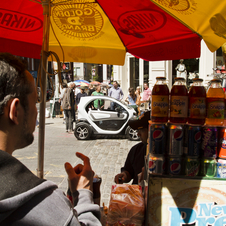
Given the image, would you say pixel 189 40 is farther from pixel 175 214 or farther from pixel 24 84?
pixel 24 84

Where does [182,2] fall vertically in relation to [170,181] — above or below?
above

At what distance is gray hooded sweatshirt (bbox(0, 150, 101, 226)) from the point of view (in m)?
0.87

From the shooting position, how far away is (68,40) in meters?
3.55

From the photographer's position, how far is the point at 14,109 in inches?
41.3

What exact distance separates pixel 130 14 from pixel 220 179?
6.75 feet

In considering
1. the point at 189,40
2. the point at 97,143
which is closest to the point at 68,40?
the point at 189,40

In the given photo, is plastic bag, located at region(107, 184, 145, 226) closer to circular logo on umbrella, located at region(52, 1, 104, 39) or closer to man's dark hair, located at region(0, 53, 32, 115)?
man's dark hair, located at region(0, 53, 32, 115)

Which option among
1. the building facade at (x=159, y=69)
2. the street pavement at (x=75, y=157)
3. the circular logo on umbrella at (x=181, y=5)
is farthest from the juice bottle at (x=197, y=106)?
the building facade at (x=159, y=69)

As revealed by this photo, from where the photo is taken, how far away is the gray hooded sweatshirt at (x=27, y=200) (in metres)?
0.87

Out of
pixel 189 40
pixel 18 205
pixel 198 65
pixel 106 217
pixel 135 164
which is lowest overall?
pixel 106 217

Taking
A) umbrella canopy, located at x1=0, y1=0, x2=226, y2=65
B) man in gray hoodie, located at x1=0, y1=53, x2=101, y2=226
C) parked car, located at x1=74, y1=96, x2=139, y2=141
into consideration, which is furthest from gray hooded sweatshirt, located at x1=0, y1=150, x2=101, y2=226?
parked car, located at x1=74, y1=96, x2=139, y2=141

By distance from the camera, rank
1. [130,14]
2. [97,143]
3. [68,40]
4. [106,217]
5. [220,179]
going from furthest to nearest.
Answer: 1. [97,143]
2. [68,40]
3. [130,14]
4. [106,217]
5. [220,179]

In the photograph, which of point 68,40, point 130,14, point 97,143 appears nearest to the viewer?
point 130,14

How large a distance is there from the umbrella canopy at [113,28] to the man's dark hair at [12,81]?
4.56ft
